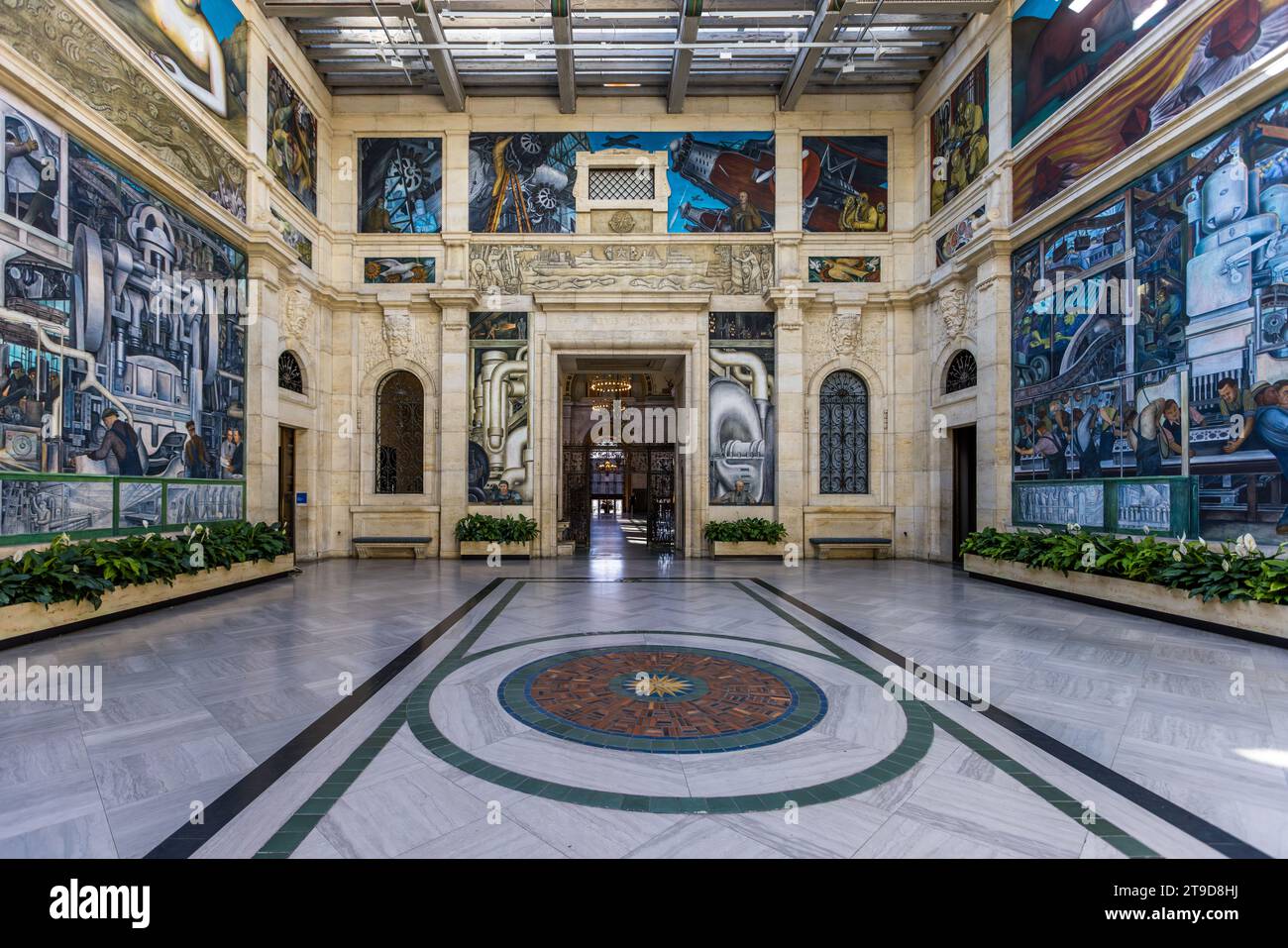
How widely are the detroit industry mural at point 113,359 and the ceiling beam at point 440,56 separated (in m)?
5.71

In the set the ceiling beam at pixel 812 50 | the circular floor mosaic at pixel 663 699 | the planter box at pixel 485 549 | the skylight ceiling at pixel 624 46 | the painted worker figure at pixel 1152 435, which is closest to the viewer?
the circular floor mosaic at pixel 663 699

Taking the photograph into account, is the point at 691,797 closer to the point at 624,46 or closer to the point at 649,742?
the point at 649,742

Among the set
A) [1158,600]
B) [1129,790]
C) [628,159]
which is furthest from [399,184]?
[1158,600]

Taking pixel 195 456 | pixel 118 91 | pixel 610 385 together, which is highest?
pixel 118 91

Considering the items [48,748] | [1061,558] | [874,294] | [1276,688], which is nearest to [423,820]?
[48,748]

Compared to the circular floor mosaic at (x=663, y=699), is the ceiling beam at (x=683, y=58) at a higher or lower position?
higher

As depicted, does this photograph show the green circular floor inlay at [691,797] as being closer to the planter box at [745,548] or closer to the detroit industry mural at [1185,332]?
the detroit industry mural at [1185,332]

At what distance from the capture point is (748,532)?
12.6 metres

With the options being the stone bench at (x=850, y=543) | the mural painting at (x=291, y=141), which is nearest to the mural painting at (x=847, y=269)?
the stone bench at (x=850, y=543)

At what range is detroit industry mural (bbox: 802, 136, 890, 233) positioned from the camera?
13234mm

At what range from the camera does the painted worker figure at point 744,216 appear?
43.3 feet

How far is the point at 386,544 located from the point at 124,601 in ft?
19.0

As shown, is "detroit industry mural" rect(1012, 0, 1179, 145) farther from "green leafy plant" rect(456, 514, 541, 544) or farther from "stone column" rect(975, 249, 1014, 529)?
"green leafy plant" rect(456, 514, 541, 544)

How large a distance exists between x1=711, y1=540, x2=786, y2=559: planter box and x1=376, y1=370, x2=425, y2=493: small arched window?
6945 mm
